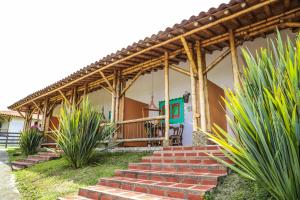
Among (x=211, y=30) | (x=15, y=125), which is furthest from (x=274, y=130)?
(x=15, y=125)

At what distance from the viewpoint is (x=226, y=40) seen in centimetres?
554

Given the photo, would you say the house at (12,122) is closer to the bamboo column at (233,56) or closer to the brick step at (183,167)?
the brick step at (183,167)

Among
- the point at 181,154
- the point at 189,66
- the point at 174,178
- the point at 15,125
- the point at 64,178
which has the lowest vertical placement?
the point at 64,178

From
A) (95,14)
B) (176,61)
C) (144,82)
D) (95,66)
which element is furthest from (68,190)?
(95,14)

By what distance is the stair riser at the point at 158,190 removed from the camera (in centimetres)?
264

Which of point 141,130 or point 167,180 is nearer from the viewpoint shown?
point 167,180

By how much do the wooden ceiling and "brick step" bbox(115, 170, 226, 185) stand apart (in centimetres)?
318

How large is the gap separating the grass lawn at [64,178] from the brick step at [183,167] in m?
0.73

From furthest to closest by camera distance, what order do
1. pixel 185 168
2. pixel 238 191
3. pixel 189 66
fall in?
pixel 189 66, pixel 185 168, pixel 238 191

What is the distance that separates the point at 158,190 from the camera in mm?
3037

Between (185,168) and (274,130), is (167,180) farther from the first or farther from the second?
(274,130)

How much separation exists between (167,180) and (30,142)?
845cm

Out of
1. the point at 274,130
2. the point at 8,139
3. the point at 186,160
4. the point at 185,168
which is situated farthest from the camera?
the point at 8,139

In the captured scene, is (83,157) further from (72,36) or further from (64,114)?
(72,36)
